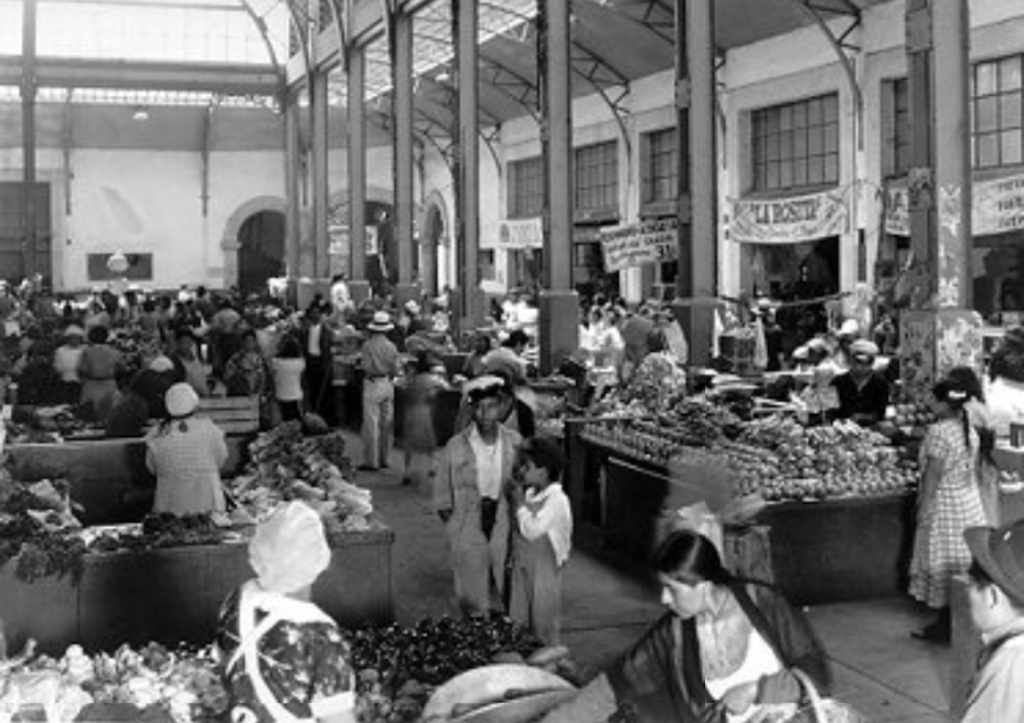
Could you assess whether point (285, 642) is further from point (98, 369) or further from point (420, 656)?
point (98, 369)

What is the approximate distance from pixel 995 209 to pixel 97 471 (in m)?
10.9

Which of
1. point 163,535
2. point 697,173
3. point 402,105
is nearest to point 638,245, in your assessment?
point 697,173

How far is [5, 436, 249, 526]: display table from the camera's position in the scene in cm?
1007

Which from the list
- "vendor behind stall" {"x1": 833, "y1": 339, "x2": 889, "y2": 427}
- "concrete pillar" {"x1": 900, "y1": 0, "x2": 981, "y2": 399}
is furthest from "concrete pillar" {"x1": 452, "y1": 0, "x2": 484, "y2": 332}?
"concrete pillar" {"x1": 900, "y1": 0, "x2": 981, "y2": 399}

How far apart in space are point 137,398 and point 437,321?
478 inches

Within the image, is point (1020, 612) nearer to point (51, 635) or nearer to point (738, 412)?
point (51, 635)

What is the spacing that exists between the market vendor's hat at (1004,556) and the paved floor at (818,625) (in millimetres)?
2929

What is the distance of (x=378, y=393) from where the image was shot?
13.1 m

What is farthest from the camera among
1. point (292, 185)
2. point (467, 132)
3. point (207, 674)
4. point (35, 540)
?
point (292, 185)

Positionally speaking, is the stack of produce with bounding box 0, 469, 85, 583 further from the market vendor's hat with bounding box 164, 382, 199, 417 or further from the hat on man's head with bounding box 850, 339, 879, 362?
the hat on man's head with bounding box 850, 339, 879, 362

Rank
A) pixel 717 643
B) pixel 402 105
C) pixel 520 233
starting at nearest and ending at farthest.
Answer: pixel 717 643, pixel 402 105, pixel 520 233

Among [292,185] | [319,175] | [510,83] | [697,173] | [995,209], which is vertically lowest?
[995,209]

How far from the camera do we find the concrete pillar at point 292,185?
32.4m

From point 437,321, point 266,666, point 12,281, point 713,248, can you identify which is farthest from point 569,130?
point 12,281
